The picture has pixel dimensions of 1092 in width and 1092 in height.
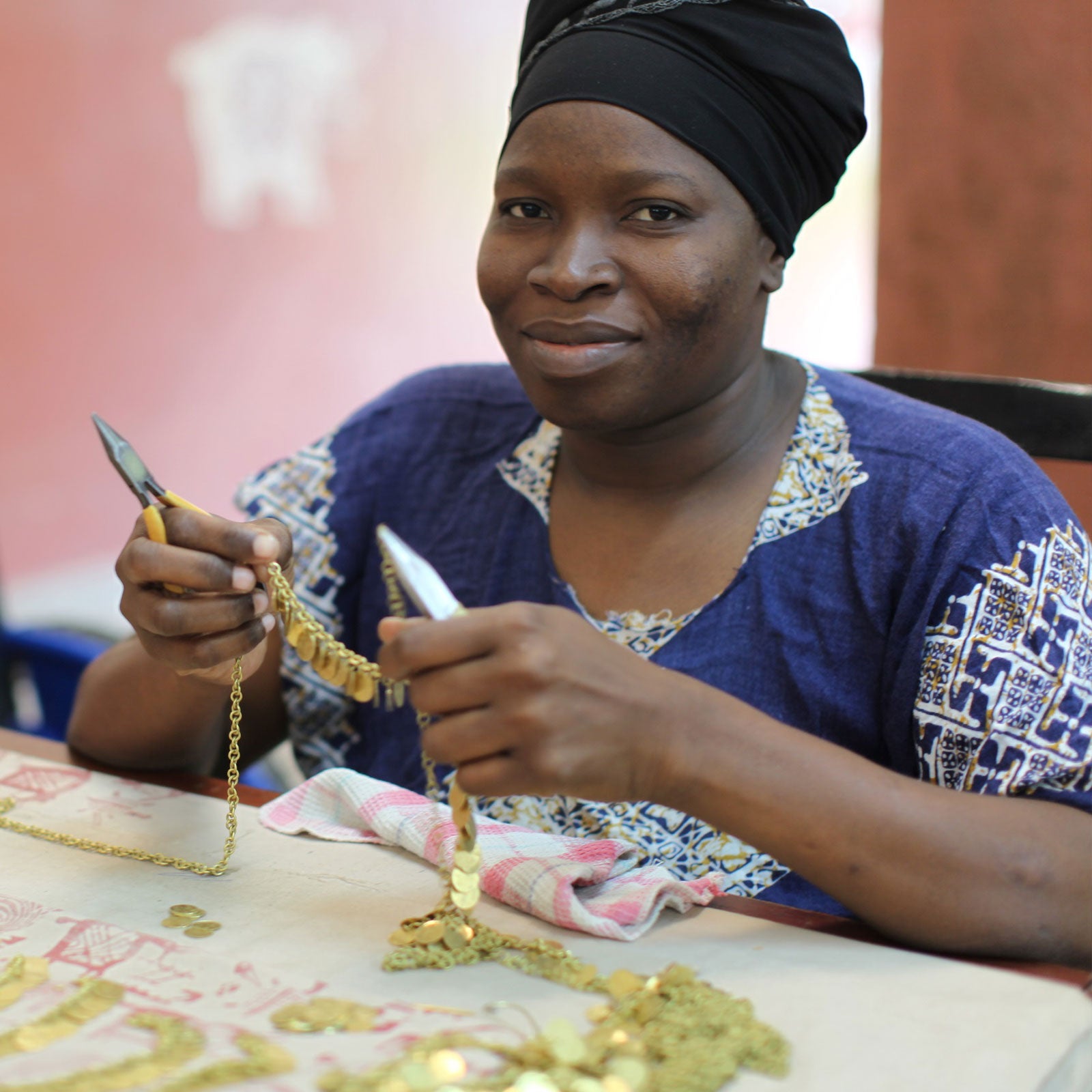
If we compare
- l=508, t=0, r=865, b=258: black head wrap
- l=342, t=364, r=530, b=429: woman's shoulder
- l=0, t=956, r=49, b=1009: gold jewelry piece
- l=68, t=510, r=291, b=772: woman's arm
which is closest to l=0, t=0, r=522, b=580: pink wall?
l=342, t=364, r=530, b=429: woman's shoulder

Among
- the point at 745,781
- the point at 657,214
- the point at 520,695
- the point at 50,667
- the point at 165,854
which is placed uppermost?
the point at 657,214

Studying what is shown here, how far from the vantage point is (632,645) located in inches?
62.2

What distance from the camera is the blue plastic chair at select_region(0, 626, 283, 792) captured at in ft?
10.5

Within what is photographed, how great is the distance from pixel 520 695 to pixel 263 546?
0.32 m

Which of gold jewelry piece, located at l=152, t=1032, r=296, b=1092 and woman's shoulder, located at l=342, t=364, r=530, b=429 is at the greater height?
woman's shoulder, located at l=342, t=364, r=530, b=429

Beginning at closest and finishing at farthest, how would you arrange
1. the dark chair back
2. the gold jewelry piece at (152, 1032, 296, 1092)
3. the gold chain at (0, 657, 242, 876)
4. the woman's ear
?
the gold jewelry piece at (152, 1032, 296, 1092), the gold chain at (0, 657, 242, 876), the woman's ear, the dark chair back

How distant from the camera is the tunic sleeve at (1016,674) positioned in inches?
51.7

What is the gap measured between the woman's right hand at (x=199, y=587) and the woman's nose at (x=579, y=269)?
1.33 ft

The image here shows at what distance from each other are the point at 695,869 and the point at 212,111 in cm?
305

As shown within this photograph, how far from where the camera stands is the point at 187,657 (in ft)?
4.26

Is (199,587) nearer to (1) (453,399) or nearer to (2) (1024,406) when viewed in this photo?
(1) (453,399)

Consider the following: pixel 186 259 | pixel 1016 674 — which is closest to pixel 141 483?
pixel 1016 674

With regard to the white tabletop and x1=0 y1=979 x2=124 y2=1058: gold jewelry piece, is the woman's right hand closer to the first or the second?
the white tabletop

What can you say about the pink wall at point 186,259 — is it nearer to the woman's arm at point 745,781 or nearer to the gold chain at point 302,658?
the gold chain at point 302,658
